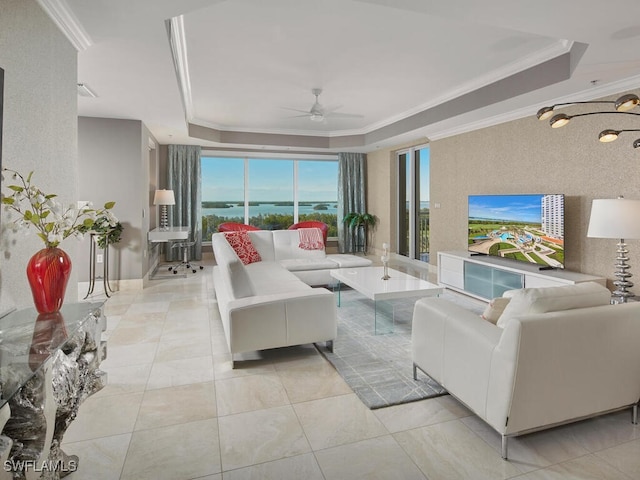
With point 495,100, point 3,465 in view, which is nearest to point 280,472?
point 3,465

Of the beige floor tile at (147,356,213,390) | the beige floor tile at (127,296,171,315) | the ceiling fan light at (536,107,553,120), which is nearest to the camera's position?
the ceiling fan light at (536,107,553,120)

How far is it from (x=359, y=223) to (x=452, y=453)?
6988 mm

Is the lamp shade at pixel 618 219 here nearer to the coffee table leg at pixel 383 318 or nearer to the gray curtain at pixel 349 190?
the coffee table leg at pixel 383 318

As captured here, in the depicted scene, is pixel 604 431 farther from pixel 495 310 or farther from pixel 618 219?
pixel 618 219

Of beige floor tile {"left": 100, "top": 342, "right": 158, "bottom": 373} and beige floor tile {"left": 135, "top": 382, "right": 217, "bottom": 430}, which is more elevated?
beige floor tile {"left": 100, "top": 342, "right": 158, "bottom": 373}

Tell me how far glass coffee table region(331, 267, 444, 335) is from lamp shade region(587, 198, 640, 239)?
1.36 meters

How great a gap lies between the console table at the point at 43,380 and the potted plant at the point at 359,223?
277 inches

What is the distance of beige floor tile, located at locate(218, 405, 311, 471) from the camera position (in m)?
1.83

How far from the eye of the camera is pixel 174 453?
73.0 inches

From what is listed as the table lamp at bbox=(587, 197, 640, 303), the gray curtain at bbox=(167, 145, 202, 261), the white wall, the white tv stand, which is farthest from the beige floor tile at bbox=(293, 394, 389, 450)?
the gray curtain at bbox=(167, 145, 202, 261)

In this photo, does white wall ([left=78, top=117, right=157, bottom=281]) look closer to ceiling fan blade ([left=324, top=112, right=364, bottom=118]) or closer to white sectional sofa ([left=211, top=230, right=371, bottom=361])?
white sectional sofa ([left=211, top=230, right=371, bottom=361])

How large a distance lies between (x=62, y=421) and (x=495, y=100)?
4794 mm

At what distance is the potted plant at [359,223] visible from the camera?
863 cm

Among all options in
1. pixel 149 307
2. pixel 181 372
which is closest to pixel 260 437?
pixel 181 372
